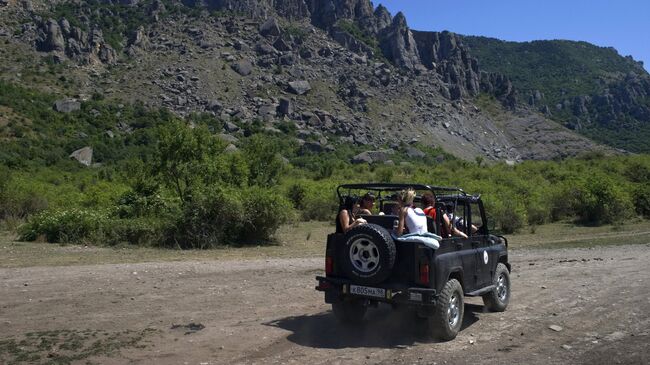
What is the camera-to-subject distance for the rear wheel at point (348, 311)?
8945 mm

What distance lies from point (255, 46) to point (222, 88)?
53.5 ft

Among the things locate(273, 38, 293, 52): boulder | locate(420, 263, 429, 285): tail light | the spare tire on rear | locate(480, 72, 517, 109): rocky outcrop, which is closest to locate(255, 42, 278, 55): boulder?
locate(273, 38, 293, 52): boulder

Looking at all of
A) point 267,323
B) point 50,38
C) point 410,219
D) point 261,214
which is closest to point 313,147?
point 50,38

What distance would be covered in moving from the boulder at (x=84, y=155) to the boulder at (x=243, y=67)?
35929 mm

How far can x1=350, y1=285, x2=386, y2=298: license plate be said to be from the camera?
8086 millimetres

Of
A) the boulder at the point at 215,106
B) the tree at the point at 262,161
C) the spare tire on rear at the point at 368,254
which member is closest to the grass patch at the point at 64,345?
the spare tire on rear at the point at 368,254

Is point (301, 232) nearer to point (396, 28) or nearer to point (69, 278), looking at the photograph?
point (69, 278)

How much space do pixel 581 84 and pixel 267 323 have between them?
478 feet

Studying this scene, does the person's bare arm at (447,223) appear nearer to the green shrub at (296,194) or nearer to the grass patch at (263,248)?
the grass patch at (263,248)

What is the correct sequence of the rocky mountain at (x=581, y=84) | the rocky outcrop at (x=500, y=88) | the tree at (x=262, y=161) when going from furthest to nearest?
the rocky mountain at (x=581, y=84), the rocky outcrop at (x=500, y=88), the tree at (x=262, y=161)

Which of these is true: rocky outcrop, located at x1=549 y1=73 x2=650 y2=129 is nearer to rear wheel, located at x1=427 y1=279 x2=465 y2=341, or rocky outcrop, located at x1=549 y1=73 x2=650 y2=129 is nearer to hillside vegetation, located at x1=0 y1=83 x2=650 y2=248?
hillside vegetation, located at x1=0 y1=83 x2=650 y2=248

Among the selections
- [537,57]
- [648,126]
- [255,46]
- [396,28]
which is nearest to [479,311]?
[255,46]

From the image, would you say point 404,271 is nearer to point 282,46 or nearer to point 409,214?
point 409,214

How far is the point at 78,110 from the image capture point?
246ft
